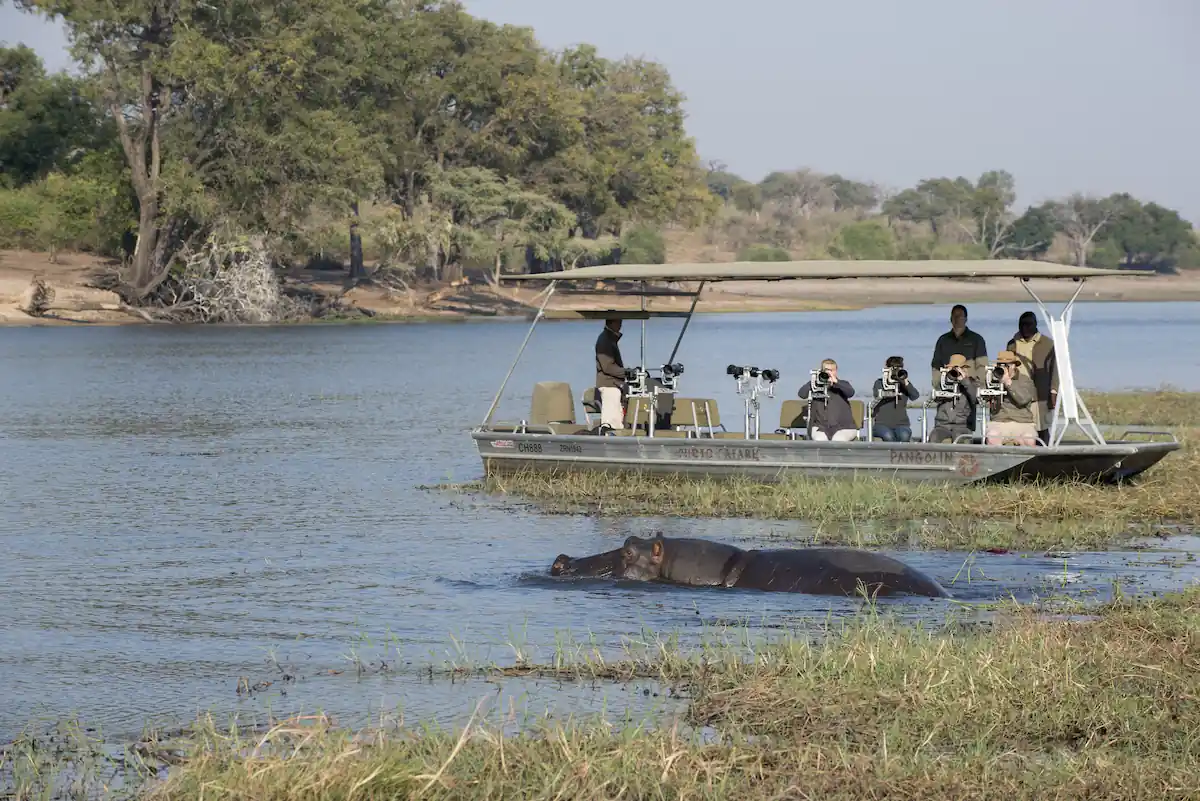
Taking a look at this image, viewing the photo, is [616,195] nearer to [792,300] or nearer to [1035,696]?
[792,300]

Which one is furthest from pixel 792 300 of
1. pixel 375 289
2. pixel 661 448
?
pixel 661 448

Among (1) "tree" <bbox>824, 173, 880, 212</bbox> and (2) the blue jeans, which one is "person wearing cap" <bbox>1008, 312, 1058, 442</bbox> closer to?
(2) the blue jeans

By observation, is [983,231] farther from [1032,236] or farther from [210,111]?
[210,111]

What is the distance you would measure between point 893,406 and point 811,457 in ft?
3.67

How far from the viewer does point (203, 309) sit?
65.6 metres

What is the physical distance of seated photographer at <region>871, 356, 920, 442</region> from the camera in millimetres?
16641

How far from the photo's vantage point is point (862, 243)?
120 meters

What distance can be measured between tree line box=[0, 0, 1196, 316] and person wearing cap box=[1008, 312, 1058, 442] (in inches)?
1869

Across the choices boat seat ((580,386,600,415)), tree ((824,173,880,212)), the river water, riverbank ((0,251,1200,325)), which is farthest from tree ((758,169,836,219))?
boat seat ((580,386,600,415))

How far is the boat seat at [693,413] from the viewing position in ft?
59.4

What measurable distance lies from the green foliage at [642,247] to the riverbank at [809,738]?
9016cm

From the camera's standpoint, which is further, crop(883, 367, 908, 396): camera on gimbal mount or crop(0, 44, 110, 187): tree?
crop(0, 44, 110, 187): tree

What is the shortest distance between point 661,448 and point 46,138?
203 feet

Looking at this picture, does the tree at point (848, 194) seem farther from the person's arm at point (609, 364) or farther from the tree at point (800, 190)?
the person's arm at point (609, 364)
